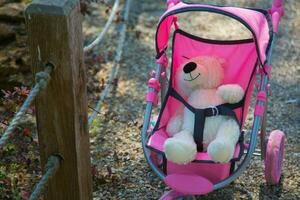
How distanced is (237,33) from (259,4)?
63 centimetres

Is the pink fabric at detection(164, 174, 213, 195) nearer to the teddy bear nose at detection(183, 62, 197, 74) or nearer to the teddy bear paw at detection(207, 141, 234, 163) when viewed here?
the teddy bear paw at detection(207, 141, 234, 163)

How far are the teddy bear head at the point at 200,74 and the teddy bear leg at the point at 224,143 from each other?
0.87 ft

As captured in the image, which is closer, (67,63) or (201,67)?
(67,63)

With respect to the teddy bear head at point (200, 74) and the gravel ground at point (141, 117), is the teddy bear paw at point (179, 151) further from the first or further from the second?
the gravel ground at point (141, 117)

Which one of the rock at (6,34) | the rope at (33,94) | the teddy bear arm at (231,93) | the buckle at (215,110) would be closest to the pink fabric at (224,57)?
the teddy bear arm at (231,93)

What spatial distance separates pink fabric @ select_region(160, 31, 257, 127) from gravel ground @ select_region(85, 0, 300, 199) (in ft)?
1.73

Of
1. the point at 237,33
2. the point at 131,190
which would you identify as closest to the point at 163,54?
the point at 131,190

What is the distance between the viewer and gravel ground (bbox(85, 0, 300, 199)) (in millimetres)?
3023

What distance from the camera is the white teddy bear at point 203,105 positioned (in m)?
2.46

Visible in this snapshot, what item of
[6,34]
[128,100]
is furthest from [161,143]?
[6,34]

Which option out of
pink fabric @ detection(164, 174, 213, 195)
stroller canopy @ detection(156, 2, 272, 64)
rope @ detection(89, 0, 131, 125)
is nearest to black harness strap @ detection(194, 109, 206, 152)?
pink fabric @ detection(164, 174, 213, 195)

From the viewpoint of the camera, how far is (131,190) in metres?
3.03

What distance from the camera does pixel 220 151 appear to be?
2400 millimetres

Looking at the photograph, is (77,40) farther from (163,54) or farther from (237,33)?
(237,33)
